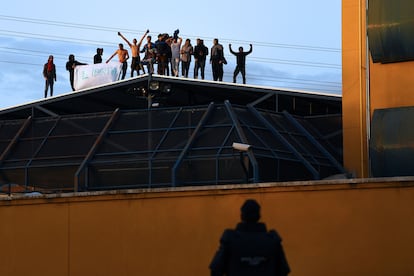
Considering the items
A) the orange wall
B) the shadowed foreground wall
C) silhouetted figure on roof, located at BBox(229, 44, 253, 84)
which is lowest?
the shadowed foreground wall

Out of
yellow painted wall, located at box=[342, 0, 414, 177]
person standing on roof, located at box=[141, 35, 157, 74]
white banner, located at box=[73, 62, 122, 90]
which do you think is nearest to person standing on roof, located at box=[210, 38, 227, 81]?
person standing on roof, located at box=[141, 35, 157, 74]

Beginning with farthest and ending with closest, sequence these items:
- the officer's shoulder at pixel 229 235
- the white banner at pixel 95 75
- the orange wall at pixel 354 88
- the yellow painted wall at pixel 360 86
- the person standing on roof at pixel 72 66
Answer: the person standing on roof at pixel 72 66
the white banner at pixel 95 75
the orange wall at pixel 354 88
the yellow painted wall at pixel 360 86
the officer's shoulder at pixel 229 235

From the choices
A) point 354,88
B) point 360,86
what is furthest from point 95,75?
point 360,86

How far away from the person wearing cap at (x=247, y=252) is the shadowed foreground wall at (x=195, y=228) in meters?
10.5

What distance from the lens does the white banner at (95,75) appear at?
3700cm

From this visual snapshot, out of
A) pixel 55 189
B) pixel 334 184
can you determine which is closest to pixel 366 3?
pixel 334 184

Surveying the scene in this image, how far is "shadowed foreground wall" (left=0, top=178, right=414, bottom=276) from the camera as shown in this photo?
61.3ft

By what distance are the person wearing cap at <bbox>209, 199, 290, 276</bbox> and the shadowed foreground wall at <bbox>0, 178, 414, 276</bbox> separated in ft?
34.4

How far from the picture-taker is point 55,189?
31031 mm

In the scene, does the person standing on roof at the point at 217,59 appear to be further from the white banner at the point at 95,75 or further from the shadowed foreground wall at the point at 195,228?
the shadowed foreground wall at the point at 195,228

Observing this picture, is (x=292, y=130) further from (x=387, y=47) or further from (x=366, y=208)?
(x=366, y=208)

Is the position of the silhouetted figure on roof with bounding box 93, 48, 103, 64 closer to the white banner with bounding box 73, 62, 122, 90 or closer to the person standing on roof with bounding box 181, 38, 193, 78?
the white banner with bounding box 73, 62, 122, 90

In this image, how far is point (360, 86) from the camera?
2608 cm

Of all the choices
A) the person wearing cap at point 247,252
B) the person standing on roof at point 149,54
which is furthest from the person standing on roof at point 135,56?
the person wearing cap at point 247,252
